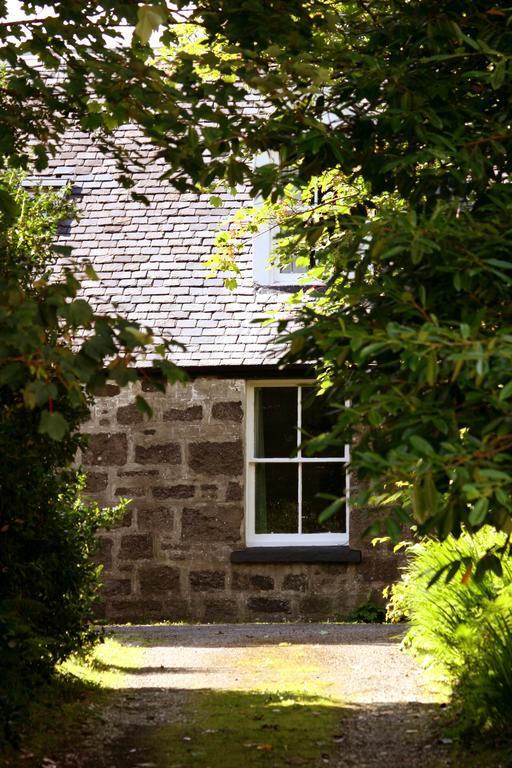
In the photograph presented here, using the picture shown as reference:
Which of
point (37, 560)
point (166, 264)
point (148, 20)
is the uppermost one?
point (166, 264)

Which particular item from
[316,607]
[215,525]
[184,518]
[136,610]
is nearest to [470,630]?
[316,607]

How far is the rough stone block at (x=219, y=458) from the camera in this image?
12312 millimetres

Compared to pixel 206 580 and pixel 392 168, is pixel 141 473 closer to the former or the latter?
pixel 206 580

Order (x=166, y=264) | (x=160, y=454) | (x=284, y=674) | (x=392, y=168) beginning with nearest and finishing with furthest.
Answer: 1. (x=392, y=168)
2. (x=284, y=674)
3. (x=160, y=454)
4. (x=166, y=264)

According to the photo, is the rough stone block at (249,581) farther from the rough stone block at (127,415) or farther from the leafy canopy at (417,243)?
the leafy canopy at (417,243)

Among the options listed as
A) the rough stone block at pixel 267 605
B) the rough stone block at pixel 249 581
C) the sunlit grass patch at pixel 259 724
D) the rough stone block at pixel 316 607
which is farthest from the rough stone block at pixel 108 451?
the sunlit grass patch at pixel 259 724

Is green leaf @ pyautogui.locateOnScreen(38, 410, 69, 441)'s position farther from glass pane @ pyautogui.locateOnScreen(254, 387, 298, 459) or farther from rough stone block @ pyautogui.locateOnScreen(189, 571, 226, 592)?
glass pane @ pyautogui.locateOnScreen(254, 387, 298, 459)

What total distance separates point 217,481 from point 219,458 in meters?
0.23

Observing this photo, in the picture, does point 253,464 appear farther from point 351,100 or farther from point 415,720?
point 351,100

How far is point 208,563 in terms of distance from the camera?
483 inches

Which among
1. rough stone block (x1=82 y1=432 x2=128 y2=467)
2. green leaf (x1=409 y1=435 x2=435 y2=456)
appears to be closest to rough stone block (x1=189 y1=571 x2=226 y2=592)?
rough stone block (x1=82 y1=432 x2=128 y2=467)

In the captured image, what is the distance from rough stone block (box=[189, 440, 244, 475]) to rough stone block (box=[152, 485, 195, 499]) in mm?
235

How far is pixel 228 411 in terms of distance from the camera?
12.3 metres

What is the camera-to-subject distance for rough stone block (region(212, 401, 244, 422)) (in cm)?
1231
